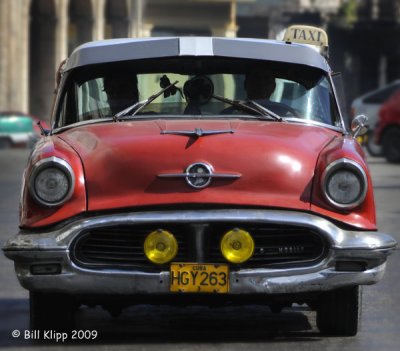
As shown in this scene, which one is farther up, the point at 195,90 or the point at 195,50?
the point at 195,50

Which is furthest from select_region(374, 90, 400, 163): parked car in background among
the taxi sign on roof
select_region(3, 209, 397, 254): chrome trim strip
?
select_region(3, 209, 397, 254): chrome trim strip

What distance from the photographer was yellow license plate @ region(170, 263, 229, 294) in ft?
24.6

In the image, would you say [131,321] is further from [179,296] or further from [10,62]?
[10,62]

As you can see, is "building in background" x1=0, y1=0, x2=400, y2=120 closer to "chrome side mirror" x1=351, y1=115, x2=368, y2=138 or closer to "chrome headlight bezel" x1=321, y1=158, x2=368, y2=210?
"chrome side mirror" x1=351, y1=115, x2=368, y2=138

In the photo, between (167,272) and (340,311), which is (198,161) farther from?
(340,311)

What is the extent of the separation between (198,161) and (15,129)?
117ft

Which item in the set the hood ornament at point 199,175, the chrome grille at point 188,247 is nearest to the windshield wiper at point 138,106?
the hood ornament at point 199,175

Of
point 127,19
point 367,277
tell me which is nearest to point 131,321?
point 367,277

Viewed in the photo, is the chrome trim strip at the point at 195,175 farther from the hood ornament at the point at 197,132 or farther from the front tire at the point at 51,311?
the front tire at the point at 51,311

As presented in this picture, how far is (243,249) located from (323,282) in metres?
0.41

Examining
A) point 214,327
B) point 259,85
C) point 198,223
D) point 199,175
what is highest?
point 259,85

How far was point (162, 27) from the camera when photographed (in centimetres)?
7162

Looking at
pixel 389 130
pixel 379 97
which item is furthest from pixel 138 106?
pixel 379 97

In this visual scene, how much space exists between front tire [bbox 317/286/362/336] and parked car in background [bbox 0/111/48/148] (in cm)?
3508
